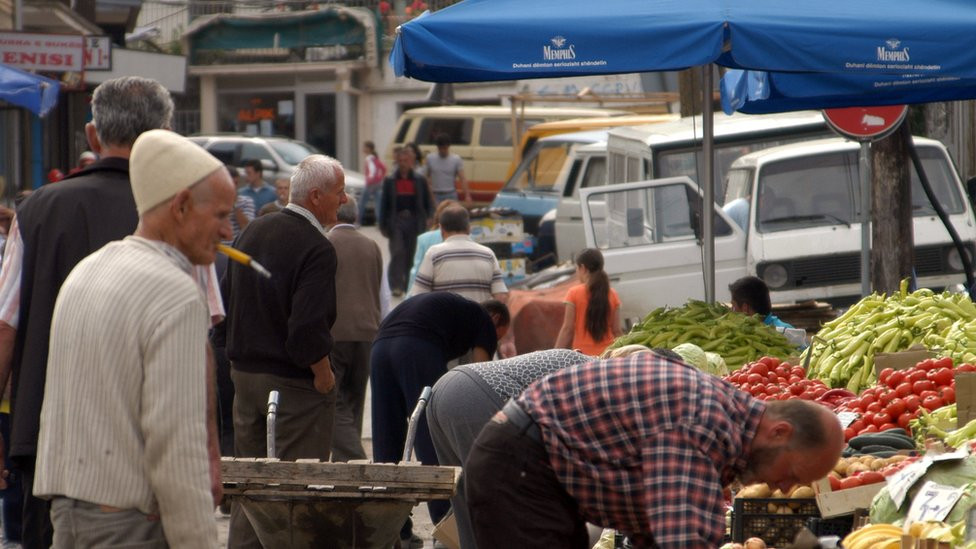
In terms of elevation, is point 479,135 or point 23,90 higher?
Answer: point 479,135

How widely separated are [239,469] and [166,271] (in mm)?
2030

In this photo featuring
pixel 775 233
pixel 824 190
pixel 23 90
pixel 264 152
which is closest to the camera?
pixel 775 233

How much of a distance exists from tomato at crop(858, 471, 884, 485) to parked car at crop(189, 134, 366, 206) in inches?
891

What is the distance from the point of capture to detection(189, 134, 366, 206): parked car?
2763 cm

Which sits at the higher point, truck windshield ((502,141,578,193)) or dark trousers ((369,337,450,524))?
truck windshield ((502,141,578,193))

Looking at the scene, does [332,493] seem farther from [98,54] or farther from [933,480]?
[98,54]

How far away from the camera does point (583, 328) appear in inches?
428

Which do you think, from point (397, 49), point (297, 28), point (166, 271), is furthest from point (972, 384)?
point (297, 28)

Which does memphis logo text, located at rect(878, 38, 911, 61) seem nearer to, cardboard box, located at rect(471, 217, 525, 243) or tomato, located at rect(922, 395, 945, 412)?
tomato, located at rect(922, 395, 945, 412)

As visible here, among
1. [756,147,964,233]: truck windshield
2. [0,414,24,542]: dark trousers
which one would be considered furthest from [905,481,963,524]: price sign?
[756,147,964,233]: truck windshield

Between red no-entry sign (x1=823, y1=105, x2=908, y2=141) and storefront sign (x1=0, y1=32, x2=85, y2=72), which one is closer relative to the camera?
red no-entry sign (x1=823, y1=105, x2=908, y2=141)

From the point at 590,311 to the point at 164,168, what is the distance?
7664 millimetres

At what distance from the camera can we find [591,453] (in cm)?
392

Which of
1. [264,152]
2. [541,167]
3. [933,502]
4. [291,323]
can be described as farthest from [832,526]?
[264,152]
